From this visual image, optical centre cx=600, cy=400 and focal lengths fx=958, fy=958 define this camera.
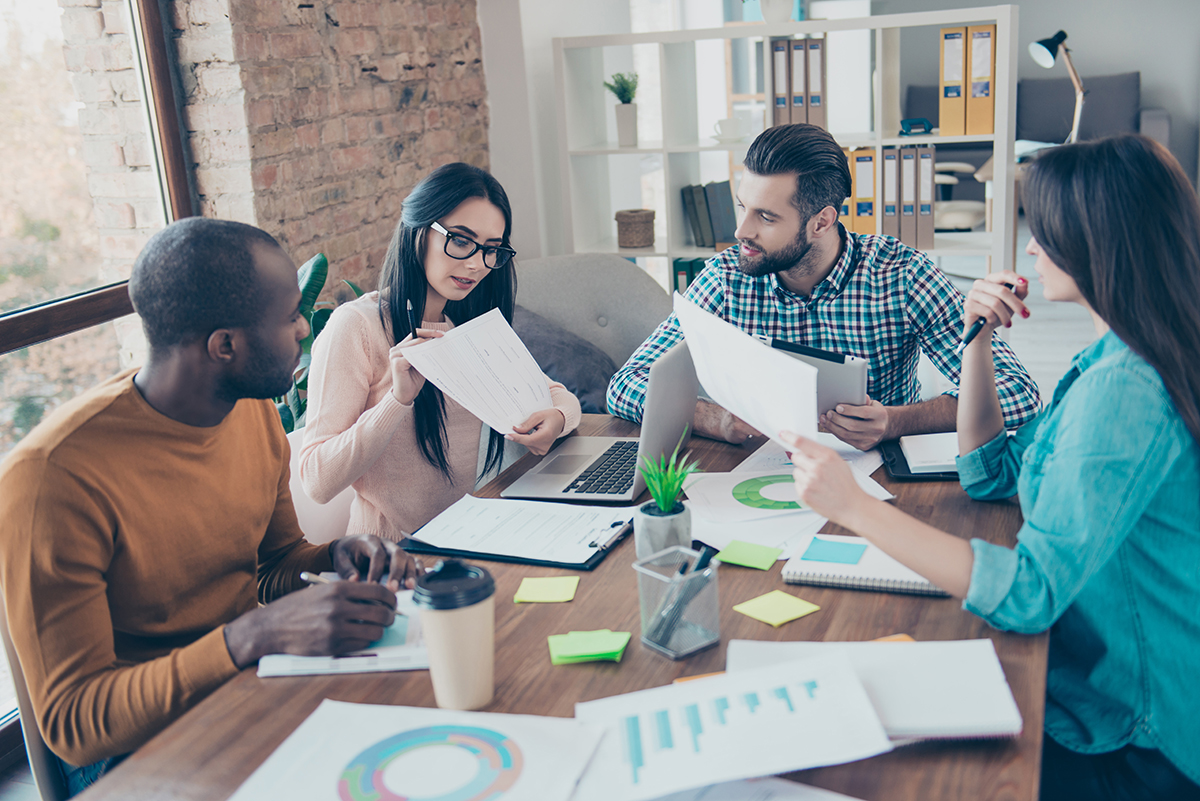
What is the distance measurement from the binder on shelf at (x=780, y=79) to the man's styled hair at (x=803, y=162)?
131 cm

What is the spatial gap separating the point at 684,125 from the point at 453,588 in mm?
2973

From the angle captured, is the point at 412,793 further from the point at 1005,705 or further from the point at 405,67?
the point at 405,67

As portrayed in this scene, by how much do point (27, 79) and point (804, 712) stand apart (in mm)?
2209

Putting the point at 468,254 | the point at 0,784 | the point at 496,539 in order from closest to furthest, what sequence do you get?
the point at 496,539 → the point at 468,254 → the point at 0,784

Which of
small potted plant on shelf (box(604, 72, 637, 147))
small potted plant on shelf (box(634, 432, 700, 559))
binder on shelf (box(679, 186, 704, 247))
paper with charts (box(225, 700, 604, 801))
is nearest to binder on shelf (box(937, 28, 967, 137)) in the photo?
binder on shelf (box(679, 186, 704, 247))

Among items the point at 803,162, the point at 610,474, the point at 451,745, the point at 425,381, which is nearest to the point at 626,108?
the point at 803,162

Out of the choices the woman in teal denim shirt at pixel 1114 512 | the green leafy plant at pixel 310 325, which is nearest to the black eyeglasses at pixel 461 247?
the green leafy plant at pixel 310 325

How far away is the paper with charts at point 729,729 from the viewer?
816 mm

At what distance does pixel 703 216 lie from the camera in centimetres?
350

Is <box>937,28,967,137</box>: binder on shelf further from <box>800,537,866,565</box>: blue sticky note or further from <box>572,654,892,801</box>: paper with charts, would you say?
<box>572,654,892,801</box>: paper with charts

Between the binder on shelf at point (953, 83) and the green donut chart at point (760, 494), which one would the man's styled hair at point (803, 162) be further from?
the binder on shelf at point (953, 83)

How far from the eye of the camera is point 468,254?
1.79 m

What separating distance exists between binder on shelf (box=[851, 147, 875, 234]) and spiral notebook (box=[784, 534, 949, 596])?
2250 millimetres

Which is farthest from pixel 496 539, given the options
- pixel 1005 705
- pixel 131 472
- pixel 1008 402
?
pixel 1008 402
